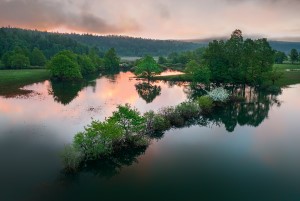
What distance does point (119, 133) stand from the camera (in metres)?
29.8

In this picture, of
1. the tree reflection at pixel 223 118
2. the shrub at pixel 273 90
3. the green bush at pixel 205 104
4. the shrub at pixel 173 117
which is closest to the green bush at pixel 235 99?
the tree reflection at pixel 223 118

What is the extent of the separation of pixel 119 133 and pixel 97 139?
2422 millimetres

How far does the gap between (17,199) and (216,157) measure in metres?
18.9

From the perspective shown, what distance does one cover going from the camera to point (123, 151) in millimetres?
30969

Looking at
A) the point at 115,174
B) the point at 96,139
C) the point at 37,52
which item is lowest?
the point at 115,174

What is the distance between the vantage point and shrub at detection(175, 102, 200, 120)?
43875 mm

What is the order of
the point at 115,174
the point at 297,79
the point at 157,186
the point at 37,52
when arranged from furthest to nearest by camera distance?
the point at 37,52 < the point at 297,79 < the point at 115,174 < the point at 157,186

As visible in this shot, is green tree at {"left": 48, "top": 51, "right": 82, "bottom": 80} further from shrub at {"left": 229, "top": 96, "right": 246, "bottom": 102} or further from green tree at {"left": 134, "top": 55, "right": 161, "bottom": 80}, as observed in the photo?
shrub at {"left": 229, "top": 96, "right": 246, "bottom": 102}

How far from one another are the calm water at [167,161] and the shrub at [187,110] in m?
1.89

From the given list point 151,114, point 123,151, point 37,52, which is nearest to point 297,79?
point 151,114

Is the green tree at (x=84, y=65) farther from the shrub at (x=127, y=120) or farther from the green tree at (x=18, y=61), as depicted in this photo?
the shrub at (x=127, y=120)

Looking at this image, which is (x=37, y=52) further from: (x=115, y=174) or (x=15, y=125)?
(x=115, y=174)

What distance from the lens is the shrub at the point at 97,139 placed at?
2761 centimetres

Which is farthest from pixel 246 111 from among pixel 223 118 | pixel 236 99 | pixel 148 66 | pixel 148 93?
pixel 148 66
